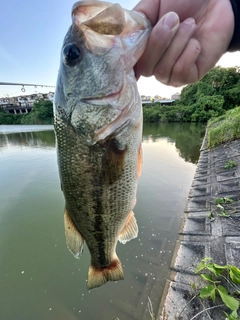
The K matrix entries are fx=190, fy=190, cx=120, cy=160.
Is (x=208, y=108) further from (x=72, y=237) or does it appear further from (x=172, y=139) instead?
(x=72, y=237)

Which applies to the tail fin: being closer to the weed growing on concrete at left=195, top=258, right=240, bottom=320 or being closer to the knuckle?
the weed growing on concrete at left=195, top=258, right=240, bottom=320

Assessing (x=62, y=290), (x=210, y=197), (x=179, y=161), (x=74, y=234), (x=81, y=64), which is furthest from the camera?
(x=179, y=161)

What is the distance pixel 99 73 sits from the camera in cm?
124

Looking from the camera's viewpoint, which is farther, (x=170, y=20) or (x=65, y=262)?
(x=65, y=262)

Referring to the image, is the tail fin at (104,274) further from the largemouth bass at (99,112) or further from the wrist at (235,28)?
the wrist at (235,28)

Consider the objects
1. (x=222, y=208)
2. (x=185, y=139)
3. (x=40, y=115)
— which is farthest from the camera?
(x=40, y=115)

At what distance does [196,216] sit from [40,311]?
10.6 feet

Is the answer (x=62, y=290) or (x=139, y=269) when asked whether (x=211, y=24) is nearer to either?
(x=139, y=269)

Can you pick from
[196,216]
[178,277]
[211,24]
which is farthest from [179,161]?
[211,24]

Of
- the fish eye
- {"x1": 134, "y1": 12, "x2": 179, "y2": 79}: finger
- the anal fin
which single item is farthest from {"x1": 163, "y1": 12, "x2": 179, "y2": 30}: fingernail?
the anal fin

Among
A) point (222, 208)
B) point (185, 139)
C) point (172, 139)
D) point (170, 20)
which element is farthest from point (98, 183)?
point (172, 139)

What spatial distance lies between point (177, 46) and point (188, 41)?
114 millimetres

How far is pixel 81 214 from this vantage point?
146 cm

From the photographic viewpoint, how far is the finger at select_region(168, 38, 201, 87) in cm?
134
